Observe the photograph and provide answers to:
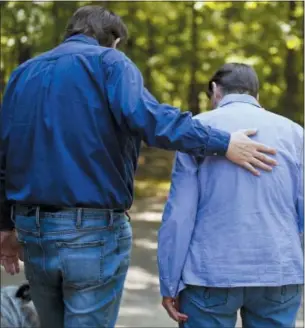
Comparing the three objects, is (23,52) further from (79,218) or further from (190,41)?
(79,218)

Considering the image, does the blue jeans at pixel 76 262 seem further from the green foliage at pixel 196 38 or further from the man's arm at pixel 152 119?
the green foliage at pixel 196 38

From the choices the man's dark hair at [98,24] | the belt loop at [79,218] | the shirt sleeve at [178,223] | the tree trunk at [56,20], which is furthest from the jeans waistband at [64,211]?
the tree trunk at [56,20]

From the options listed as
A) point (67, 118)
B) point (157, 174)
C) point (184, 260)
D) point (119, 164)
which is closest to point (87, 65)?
point (67, 118)

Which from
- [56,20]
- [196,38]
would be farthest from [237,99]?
[196,38]

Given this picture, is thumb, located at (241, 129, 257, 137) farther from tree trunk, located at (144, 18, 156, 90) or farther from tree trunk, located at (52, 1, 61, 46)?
tree trunk, located at (144, 18, 156, 90)

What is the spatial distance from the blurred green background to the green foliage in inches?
0.7

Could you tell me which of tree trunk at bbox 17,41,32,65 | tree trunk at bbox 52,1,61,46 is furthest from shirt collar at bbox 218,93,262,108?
tree trunk at bbox 17,41,32,65

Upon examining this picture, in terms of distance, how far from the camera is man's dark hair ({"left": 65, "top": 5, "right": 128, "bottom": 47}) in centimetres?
275

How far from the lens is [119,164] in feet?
8.66

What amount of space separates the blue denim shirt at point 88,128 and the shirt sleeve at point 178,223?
19 cm

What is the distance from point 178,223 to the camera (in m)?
2.70

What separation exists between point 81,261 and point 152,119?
0.59 meters

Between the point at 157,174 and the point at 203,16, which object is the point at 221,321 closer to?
the point at 203,16

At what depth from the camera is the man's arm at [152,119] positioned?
2.50 m
